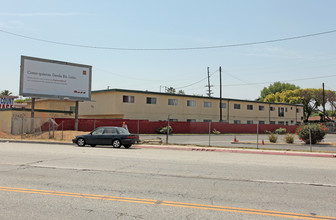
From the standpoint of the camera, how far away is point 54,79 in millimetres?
31328

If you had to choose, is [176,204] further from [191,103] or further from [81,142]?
[191,103]

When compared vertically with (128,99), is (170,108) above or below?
below

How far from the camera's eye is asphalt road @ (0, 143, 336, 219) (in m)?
5.49

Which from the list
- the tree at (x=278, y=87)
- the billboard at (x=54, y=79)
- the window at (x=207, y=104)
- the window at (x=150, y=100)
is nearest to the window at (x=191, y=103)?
the window at (x=207, y=104)

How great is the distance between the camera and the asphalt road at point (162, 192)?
5492 mm

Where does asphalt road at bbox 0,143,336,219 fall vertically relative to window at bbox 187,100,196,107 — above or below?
below

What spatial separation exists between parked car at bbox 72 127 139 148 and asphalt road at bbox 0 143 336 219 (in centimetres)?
889

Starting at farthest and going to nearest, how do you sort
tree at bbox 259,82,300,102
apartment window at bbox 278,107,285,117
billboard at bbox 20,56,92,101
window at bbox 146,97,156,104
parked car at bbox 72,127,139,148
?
tree at bbox 259,82,300,102 < apartment window at bbox 278,107,285,117 < window at bbox 146,97,156,104 < billboard at bbox 20,56,92,101 < parked car at bbox 72,127,139,148

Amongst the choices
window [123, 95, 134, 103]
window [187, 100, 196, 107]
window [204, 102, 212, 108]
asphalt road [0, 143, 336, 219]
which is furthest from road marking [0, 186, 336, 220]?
window [204, 102, 212, 108]

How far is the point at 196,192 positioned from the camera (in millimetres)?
7098

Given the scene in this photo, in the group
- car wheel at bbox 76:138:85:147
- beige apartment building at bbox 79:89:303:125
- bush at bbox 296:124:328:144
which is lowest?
car wheel at bbox 76:138:85:147

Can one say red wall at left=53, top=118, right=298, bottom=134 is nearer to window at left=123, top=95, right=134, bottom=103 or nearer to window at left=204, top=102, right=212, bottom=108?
window at left=123, top=95, right=134, bottom=103

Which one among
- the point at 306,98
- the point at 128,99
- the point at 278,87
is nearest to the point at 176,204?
the point at 128,99

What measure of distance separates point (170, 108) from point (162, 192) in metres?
38.9
